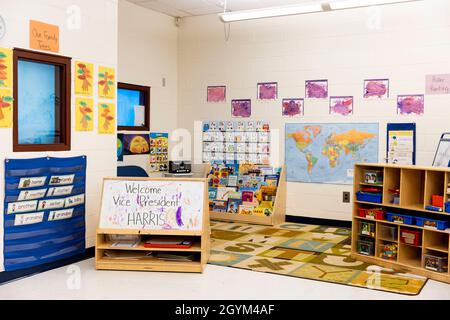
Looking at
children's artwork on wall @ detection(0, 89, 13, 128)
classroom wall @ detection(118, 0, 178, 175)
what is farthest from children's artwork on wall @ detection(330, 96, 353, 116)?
children's artwork on wall @ detection(0, 89, 13, 128)

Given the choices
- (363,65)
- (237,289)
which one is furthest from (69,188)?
(363,65)

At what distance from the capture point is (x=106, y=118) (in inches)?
223

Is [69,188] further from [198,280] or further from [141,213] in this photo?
[198,280]

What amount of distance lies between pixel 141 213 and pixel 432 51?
164 inches

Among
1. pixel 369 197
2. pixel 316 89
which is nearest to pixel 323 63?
pixel 316 89

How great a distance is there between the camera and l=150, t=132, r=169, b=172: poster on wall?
795 centimetres

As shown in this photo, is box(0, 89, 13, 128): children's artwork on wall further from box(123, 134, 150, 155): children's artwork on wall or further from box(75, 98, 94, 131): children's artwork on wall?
box(123, 134, 150, 155): children's artwork on wall

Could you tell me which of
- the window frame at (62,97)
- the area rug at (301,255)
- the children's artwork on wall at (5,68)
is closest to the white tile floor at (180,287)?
the area rug at (301,255)

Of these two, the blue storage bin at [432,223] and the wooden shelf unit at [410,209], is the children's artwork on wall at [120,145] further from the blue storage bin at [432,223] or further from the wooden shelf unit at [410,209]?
the blue storage bin at [432,223]

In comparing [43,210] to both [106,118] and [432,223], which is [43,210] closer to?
[106,118]

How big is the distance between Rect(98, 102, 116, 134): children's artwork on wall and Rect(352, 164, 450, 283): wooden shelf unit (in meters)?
2.72

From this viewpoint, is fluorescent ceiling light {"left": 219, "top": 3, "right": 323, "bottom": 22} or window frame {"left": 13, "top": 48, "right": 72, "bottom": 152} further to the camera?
fluorescent ceiling light {"left": 219, "top": 3, "right": 323, "bottom": 22}

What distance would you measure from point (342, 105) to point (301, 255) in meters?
2.44

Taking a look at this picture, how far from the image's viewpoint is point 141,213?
508 centimetres
